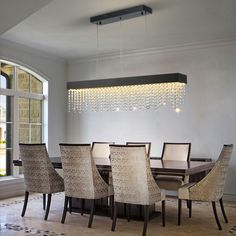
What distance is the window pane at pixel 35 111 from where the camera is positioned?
700cm

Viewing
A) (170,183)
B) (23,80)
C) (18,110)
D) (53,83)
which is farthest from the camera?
(53,83)

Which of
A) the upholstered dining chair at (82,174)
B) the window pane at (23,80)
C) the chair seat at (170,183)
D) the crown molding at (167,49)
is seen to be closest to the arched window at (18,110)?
the window pane at (23,80)

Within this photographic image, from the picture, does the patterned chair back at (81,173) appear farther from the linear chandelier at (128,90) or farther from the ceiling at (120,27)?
the ceiling at (120,27)

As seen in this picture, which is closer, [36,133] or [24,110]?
[24,110]

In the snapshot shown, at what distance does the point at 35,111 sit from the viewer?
7.09 m

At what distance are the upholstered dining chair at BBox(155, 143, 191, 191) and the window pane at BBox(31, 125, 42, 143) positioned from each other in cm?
273

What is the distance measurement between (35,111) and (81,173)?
3173mm

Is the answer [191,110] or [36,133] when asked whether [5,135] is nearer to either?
[36,133]

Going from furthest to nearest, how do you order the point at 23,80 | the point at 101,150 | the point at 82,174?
the point at 23,80 < the point at 101,150 < the point at 82,174

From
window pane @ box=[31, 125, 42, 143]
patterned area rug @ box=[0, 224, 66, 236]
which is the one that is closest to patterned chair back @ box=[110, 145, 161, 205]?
patterned area rug @ box=[0, 224, 66, 236]

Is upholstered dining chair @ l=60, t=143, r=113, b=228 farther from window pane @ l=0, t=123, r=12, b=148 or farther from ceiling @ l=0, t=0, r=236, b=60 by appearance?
window pane @ l=0, t=123, r=12, b=148

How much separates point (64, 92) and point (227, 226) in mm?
4463

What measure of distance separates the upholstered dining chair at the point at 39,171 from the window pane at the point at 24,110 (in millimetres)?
2173

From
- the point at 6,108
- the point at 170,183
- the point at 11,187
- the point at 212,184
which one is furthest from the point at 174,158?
the point at 6,108
